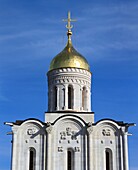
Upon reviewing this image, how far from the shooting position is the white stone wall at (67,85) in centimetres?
2088

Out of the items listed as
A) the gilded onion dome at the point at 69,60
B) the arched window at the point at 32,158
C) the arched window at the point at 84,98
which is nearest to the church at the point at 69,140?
the arched window at the point at 32,158

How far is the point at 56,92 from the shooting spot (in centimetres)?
2131

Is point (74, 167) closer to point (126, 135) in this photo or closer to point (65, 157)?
point (65, 157)

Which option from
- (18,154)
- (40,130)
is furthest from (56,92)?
(18,154)

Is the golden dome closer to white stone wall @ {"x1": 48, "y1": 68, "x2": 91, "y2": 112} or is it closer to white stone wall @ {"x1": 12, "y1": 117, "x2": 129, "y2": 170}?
white stone wall @ {"x1": 48, "y1": 68, "x2": 91, "y2": 112}

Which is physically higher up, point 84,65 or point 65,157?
point 84,65

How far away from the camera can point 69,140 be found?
19.4 metres

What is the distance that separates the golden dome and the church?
1498 millimetres

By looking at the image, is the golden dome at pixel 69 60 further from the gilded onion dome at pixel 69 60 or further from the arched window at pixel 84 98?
the arched window at pixel 84 98

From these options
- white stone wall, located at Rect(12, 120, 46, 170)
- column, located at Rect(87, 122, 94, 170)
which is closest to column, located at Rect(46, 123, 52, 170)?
white stone wall, located at Rect(12, 120, 46, 170)

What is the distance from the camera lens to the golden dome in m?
→ 21.6

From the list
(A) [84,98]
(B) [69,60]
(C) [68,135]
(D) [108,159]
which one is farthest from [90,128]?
(B) [69,60]

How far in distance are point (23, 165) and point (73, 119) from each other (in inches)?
127

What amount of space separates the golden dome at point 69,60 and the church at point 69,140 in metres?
1.50
